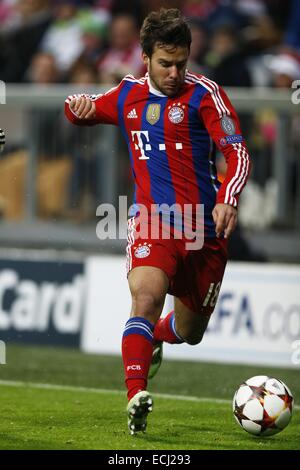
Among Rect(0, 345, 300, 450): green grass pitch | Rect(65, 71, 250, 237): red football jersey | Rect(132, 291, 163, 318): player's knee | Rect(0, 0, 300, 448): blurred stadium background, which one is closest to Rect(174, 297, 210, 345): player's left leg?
Rect(0, 345, 300, 450): green grass pitch

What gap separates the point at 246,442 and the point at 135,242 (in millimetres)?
1430

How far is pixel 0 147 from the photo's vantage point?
7387mm

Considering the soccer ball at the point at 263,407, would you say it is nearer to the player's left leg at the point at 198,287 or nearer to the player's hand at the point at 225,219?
the player's left leg at the point at 198,287

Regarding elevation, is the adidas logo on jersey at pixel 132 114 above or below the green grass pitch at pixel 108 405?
above

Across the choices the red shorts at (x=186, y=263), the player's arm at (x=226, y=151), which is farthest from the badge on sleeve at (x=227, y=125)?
the red shorts at (x=186, y=263)

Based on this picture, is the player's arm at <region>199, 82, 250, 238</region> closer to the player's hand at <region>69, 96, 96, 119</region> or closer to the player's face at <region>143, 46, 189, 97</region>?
the player's face at <region>143, 46, 189, 97</region>

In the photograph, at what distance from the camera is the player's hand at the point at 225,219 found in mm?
6848

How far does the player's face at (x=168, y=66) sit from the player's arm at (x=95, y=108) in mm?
A: 426

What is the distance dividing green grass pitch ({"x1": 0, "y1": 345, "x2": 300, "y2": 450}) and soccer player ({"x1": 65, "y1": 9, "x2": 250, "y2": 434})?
0.49 metres

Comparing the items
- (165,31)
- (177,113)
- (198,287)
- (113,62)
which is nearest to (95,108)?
(177,113)

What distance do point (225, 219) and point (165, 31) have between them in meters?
1.25

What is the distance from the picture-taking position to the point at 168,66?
724 centimetres
